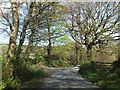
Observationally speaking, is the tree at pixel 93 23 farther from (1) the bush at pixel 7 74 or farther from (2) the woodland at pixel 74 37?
(1) the bush at pixel 7 74

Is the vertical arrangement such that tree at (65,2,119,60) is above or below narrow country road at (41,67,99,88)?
above

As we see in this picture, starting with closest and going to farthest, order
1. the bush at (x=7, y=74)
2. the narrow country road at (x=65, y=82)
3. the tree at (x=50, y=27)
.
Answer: the bush at (x=7, y=74), the narrow country road at (x=65, y=82), the tree at (x=50, y=27)

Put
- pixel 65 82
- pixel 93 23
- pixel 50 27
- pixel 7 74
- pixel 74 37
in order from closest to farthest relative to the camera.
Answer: pixel 7 74 → pixel 65 82 → pixel 50 27 → pixel 93 23 → pixel 74 37

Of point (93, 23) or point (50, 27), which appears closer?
point (50, 27)

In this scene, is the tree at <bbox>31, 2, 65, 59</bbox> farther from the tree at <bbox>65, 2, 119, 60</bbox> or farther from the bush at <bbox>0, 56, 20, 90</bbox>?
the bush at <bbox>0, 56, 20, 90</bbox>

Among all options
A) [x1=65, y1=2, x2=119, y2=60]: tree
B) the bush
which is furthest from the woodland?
the bush

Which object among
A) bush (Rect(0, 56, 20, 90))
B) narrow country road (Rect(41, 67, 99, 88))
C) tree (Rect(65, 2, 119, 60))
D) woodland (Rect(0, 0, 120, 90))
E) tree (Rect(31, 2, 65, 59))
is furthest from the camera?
tree (Rect(65, 2, 119, 60))

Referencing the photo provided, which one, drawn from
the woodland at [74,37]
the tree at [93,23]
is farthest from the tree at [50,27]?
the tree at [93,23]

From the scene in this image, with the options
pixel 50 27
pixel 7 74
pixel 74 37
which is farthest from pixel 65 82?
pixel 74 37

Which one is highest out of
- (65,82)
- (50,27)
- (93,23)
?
(93,23)

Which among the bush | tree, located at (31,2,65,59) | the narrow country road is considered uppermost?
tree, located at (31,2,65,59)

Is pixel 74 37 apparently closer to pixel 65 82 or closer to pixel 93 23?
pixel 93 23

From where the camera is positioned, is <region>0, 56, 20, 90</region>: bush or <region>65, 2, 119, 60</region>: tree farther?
<region>65, 2, 119, 60</region>: tree

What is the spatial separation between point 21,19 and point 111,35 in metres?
5.52
